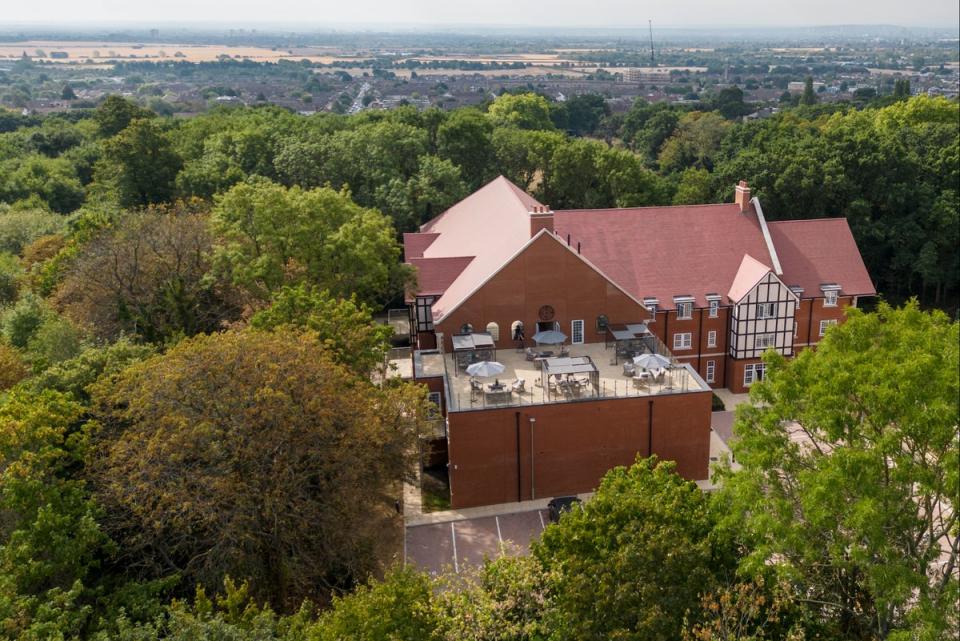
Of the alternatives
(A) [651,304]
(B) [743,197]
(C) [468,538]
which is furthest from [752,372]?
(C) [468,538]

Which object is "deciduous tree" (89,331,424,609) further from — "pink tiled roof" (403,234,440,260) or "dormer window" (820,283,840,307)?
"dormer window" (820,283,840,307)

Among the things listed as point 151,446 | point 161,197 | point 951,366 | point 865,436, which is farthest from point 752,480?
point 161,197

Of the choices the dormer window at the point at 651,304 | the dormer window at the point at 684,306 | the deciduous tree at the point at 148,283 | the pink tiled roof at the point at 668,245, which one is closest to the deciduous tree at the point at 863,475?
the dormer window at the point at 651,304

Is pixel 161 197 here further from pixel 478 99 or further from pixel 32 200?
pixel 478 99

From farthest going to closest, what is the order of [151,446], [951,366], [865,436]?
[151,446] → [865,436] → [951,366]

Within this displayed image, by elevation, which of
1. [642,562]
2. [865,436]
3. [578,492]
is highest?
[865,436]

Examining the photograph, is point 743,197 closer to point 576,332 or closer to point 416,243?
point 576,332
